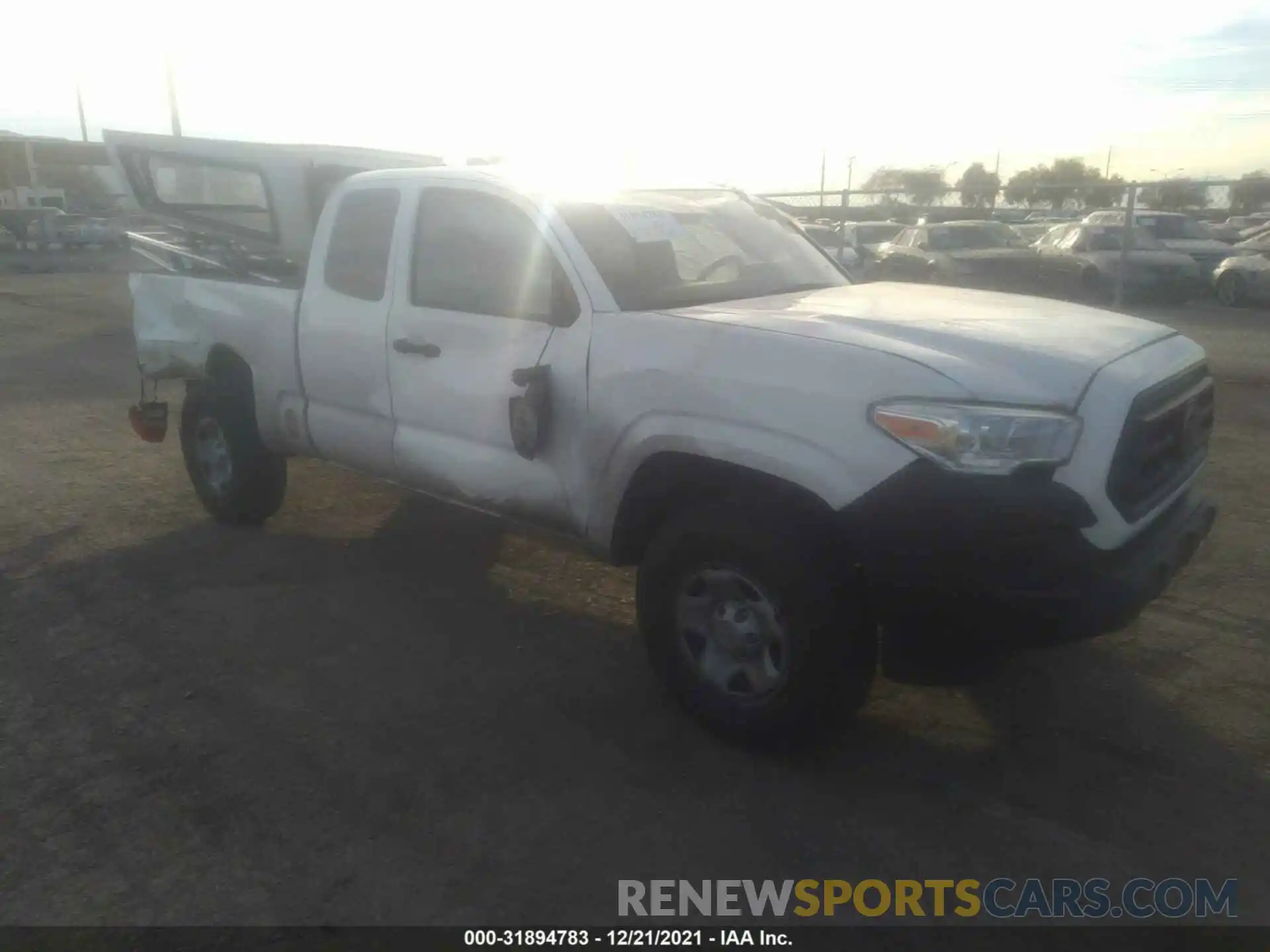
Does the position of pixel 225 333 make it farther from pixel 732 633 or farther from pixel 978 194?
pixel 978 194

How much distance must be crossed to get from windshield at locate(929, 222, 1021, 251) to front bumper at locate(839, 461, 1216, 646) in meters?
16.2

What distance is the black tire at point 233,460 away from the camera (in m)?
5.77

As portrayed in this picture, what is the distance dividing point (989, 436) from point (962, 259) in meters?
15.8

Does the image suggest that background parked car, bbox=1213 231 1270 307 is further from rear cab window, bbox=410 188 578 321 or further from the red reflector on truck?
the red reflector on truck

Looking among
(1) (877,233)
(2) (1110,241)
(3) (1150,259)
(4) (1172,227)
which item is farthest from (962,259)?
(4) (1172,227)

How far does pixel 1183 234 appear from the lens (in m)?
19.8

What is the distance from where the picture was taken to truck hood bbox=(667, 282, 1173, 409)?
3074 mm

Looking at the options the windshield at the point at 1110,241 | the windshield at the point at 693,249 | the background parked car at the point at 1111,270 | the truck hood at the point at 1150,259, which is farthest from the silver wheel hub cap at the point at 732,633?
the windshield at the point at 1110,241

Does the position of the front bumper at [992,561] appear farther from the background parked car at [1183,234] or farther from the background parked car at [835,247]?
the background parked car at [1183,234]

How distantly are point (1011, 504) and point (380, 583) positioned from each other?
336cm

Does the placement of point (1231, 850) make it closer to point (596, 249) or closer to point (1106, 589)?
point (1106, 589)

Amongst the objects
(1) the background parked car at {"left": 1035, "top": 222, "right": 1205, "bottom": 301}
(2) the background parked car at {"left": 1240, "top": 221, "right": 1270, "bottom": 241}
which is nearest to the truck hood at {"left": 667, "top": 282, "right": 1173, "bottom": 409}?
(1) the background parked car at {"left": 1035, "top": 222, "right": 1205, "bottom": 301}

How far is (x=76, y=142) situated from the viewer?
1777 inches

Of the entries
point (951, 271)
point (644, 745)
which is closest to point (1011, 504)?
point (644, 745)
